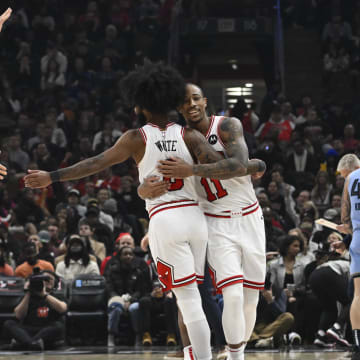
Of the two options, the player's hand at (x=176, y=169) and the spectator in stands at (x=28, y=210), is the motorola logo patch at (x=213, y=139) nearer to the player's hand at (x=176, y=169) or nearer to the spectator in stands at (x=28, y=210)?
the player's hand at (x=176, y=169)

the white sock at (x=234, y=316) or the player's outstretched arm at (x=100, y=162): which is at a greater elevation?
the player's outstretched arm at (x=100, y=162)

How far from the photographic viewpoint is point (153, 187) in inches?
227

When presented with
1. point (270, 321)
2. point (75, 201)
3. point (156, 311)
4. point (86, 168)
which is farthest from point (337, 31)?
point (86, 168)

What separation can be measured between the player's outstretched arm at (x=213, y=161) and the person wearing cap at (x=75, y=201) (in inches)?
295

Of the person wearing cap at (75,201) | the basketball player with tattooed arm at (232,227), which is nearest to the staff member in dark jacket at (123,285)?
the person wearing cap at (75,201)

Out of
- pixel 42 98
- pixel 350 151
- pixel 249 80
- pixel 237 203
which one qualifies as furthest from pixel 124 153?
pixel 249 80

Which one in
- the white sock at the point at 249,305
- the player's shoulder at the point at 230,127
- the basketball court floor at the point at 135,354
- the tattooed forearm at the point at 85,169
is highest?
the player's shoulder at the point at 230,127

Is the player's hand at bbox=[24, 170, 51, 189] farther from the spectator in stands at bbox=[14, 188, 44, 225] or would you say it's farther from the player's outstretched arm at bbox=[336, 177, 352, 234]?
the spectator in stands at bbox=[14, 188, 44, 225]

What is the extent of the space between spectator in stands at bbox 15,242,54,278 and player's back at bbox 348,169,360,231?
15.5 ft

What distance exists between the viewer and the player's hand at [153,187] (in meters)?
5.77

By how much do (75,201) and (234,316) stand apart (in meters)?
7.99

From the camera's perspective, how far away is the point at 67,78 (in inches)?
760

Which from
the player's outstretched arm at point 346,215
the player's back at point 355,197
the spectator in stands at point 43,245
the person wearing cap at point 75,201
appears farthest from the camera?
the person wearing cap at point 75,201

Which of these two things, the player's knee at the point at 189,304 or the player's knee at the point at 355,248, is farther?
the player's knee at the point at 355,248
